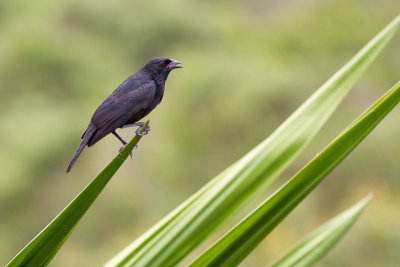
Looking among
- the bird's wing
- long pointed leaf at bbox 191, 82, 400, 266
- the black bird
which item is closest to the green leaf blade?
long pointed leaf at bbox 191, 82, 400, 266

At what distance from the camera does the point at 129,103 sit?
3160 mm

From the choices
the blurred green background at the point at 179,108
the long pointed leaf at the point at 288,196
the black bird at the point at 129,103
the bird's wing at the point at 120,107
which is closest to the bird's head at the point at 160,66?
the black bird at the point at 129,103

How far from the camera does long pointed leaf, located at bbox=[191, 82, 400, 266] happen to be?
1340 millimetres

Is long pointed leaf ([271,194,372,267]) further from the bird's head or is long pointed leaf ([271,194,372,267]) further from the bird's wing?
the bird's head

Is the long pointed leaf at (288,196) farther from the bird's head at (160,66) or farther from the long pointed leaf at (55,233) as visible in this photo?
the bird's head at (160,66)

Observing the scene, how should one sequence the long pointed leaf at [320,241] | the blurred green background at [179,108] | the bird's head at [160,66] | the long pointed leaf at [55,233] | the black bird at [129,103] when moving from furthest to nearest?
the blurred green background at [179,108]
the bird's head at [160,66]
the black bird at [129,103]
the long pointed leaf at [320,241]
the long pointed leaf at [55,233]

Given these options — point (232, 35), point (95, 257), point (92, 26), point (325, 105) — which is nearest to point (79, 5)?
point (92, 26)

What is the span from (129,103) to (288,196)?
186 centimetres

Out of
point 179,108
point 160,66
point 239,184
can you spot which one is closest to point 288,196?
point 239,184

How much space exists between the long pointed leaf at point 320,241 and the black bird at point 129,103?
4.29ft

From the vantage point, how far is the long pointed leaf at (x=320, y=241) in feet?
4.72

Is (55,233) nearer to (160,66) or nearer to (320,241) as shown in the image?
(320,241)

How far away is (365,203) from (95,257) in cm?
2297

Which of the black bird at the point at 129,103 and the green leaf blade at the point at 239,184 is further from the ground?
the black bird at the point at 129,103
